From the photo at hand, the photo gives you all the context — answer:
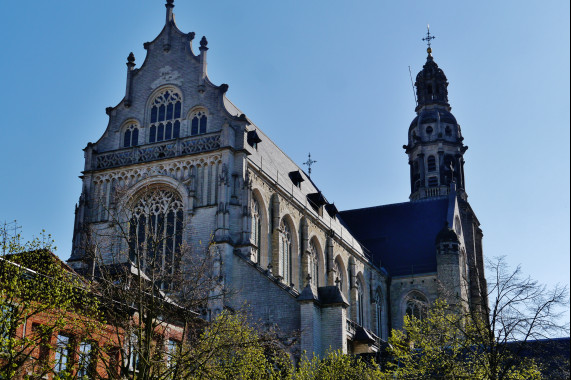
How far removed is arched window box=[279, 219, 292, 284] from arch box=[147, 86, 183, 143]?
8.38m

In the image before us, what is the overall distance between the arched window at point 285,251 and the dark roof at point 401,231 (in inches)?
757

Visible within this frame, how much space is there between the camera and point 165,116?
1789 inches

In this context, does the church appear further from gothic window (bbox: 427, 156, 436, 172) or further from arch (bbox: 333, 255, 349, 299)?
gothic window (bbox: 427, 156, 436, 172)

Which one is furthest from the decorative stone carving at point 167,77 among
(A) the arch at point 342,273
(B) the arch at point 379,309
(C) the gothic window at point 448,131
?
(C) the gothic window at point 448,131

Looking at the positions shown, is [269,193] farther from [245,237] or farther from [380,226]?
[380,226]

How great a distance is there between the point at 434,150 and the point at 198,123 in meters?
36.2

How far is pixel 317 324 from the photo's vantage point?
38.8 m

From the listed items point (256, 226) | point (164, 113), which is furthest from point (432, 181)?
point (164, 113)

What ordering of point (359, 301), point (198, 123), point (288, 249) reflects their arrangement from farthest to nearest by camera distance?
point (359, 301)
point (288, 249)
point (198, 123)

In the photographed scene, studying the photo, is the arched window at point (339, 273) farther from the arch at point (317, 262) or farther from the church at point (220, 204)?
the arch at point (317, 262)

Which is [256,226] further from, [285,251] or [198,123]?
[198,123]

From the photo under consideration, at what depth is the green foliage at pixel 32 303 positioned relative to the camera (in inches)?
874

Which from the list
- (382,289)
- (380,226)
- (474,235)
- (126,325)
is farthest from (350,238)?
(126,325)

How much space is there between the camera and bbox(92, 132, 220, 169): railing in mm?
43250
